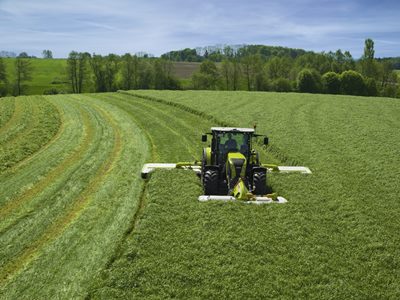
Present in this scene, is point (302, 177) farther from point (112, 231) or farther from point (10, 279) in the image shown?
point (10, 279)

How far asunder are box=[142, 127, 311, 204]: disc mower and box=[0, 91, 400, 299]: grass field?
44 centimetres

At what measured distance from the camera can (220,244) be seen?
31.0 feet

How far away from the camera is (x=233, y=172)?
12.6m

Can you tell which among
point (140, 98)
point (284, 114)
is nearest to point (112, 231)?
point (284, 114)

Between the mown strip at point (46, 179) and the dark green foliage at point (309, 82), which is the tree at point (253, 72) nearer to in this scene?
the dark green foliage at point (309, 82)

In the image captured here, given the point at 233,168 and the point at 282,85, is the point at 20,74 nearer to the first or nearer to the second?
the point at 282,85

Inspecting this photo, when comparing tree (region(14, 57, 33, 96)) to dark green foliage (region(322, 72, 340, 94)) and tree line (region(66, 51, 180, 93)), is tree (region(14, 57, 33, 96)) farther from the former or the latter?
dark green foliage (region(322, 72, 340, 94))

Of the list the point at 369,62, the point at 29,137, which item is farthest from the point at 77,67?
the point at 369,62

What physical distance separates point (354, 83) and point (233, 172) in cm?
6875

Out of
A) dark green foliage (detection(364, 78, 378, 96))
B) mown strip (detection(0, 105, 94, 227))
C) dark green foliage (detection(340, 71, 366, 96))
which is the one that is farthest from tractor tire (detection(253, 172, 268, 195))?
dark green foliage (detection(364, 78, 378, 96))

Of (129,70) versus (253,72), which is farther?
(253,72)

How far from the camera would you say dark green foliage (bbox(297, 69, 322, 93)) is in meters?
74.4

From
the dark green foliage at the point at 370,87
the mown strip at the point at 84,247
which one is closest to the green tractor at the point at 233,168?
the mown strip at the point at 84,247

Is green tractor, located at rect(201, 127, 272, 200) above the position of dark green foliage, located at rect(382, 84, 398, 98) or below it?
below
